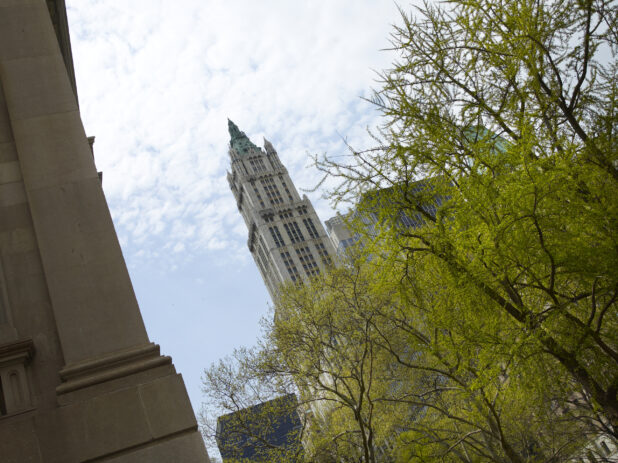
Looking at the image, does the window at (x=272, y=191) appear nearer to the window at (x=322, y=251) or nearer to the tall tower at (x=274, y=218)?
the tall tower at (x=274, y=218)

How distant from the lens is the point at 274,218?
121 metres

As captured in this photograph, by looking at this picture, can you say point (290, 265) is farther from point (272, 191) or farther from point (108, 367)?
point (108, 367)

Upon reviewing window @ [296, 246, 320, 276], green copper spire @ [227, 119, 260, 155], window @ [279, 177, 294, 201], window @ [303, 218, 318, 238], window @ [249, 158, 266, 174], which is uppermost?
green copper spire @ [227, 119, 260, 155]

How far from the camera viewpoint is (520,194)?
6645mm

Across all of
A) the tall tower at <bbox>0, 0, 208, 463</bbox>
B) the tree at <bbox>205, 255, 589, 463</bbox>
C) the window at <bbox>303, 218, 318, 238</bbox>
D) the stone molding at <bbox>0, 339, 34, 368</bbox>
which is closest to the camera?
the tall tower at <bbox>0, 0, 208, 463</bbox>

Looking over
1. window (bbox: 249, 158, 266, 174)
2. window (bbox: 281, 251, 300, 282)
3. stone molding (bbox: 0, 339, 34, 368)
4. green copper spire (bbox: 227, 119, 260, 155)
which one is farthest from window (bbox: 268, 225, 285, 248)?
stone molding (bbox: 0, 339, 34, 368)

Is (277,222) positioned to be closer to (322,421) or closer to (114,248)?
(322,421)

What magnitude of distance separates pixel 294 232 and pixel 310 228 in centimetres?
374

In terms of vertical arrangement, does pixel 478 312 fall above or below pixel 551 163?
below

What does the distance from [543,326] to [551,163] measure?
2.19m

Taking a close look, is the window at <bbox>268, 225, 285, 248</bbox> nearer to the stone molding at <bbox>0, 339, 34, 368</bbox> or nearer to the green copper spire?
the green copper spire

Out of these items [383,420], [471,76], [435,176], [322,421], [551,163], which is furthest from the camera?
[322,421]

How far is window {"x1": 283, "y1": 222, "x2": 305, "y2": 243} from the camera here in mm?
118062

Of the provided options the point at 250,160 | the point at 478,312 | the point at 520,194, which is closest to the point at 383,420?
the point at 478,312
